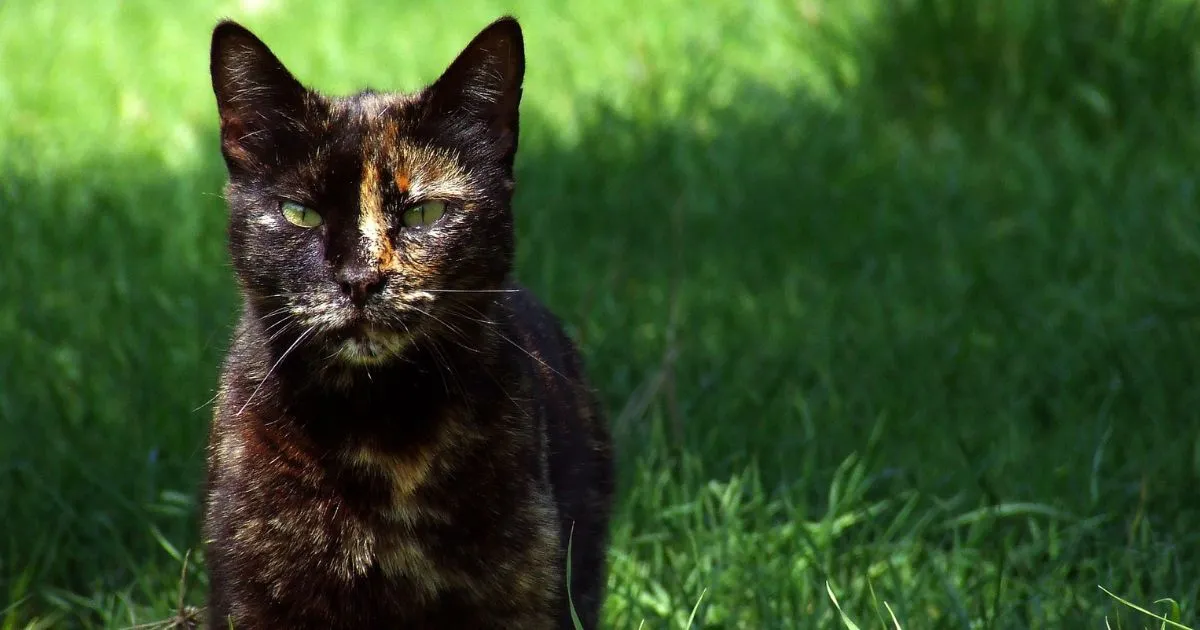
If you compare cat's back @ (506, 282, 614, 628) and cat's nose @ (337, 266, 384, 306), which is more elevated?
cat's nose @ (337, 266, 384, 306)

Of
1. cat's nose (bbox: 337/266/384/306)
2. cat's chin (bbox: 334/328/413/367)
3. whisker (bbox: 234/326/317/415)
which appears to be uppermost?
cat's nose (bbox: 337/266/384/306)

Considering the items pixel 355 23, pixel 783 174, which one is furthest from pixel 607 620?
pixel 355 23

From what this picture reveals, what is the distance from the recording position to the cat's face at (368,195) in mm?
2311

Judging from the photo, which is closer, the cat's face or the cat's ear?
the cat's face

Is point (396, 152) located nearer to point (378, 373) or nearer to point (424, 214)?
point (424, 214)

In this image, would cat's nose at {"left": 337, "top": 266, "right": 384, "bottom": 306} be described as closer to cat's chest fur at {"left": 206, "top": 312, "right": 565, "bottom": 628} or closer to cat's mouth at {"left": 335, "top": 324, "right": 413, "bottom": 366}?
cat's mouth at {"left": 335, "top": 324, "right": 413, "bottom": 366}

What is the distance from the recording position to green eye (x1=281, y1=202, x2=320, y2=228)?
238 cm

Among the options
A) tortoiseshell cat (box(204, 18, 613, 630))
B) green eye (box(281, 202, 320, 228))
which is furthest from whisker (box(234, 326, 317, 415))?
green eye (box(281, 202, 320, 228))

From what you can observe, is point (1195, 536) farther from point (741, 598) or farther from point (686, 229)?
point (686, 229)

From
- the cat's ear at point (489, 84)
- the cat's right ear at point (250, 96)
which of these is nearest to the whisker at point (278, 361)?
the cat's right ear at point (250, 96)

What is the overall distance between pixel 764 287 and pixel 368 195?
2392 millimetres

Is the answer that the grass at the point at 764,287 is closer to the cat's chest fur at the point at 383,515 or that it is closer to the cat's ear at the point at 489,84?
the cat's chest fur at the point at 383,515

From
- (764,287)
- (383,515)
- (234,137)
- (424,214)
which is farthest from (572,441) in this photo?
(764,287)

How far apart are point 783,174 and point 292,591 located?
312 cm
